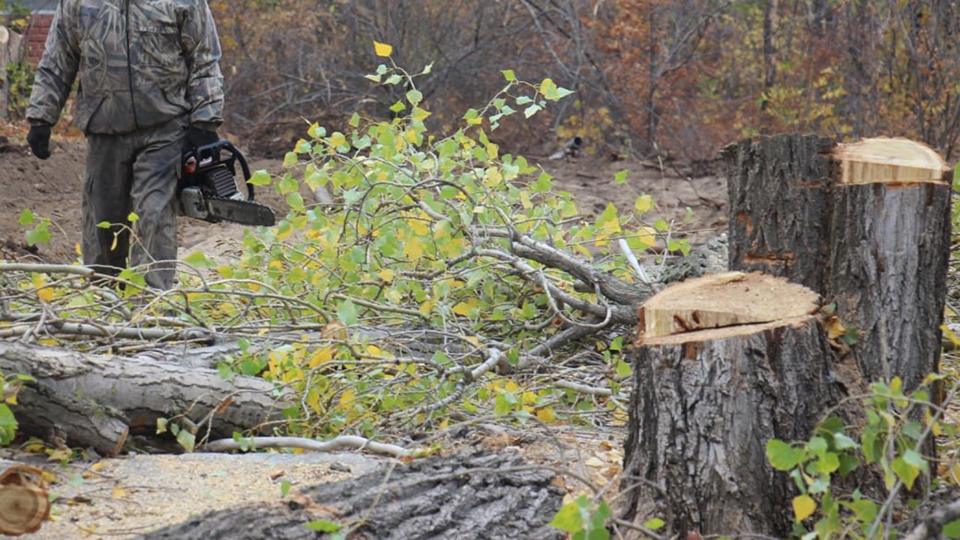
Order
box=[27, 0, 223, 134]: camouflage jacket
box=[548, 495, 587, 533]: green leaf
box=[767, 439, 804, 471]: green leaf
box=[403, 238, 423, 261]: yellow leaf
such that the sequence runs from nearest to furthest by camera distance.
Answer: box=[548, 495, 587, 533]: green leaf
box=[767, 439, 804, 471]: green leaf
box=[403, 238, 423, 261]: yellow leaf
box=[27, 0, 223, 134]: camouflage jacket

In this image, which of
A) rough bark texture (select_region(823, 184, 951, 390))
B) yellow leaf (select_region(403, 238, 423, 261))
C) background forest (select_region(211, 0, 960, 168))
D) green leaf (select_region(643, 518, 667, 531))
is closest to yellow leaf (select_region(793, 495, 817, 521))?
green leaf (select_region(643, 518, 667, 531))

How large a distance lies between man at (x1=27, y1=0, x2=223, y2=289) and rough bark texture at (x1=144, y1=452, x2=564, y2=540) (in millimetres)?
3396

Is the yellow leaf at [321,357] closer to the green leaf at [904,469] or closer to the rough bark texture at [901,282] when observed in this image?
the rough bark texture at [901,282]

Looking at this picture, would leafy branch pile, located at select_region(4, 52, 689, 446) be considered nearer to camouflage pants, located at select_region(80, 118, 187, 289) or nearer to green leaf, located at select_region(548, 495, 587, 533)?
camouflage pants, located at select_region(80, 118, 187, 289)

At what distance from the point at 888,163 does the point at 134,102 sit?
4.19 metres

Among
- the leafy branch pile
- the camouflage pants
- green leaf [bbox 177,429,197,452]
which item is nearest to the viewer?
green leaf [bbox 177,429,197,452]

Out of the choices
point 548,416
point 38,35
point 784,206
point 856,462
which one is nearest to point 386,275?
point 548,416

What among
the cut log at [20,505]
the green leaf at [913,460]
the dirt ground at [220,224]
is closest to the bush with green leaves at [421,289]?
the cut log at [20,505]

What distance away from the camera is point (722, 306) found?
3.04 meters

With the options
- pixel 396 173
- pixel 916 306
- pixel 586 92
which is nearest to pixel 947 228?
pixel 916 306

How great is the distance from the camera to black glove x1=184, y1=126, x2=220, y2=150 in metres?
6.39

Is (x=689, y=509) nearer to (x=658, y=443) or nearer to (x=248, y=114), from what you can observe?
(x=658, y=443)

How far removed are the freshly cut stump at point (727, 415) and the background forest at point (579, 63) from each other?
31.3 feet

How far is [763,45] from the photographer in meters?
14.2
